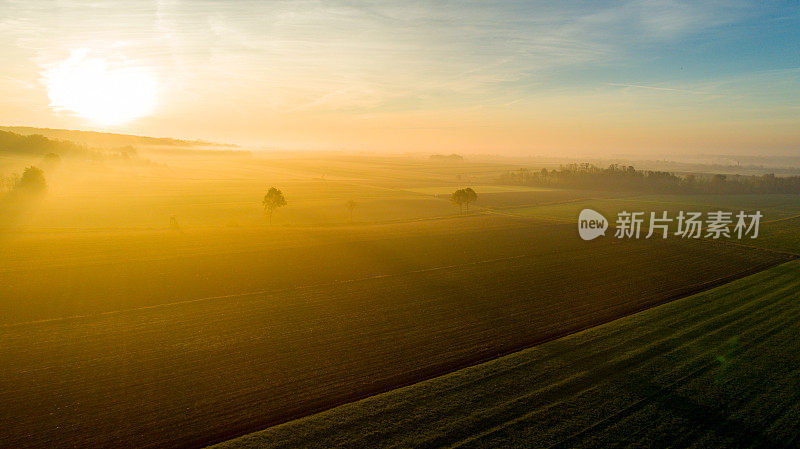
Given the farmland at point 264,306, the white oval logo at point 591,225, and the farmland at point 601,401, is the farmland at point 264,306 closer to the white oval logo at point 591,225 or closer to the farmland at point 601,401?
the farmland at point 601,401

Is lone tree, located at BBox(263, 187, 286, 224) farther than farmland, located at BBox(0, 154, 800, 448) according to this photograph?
Yes

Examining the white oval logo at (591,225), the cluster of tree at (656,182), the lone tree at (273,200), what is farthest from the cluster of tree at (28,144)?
the cluster of tree at (656,182)

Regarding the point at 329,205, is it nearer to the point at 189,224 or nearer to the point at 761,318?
the point at 189,224

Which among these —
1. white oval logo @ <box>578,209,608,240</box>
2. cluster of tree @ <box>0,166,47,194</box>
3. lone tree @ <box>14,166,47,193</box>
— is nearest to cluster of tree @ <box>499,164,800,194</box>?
white oval logo @ <box>578,209,608,240</box>

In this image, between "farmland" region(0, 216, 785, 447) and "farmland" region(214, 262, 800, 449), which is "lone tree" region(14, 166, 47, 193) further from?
"farmland" region(214, 262, 800, 449)

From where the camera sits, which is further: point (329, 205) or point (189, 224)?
point (329, 205)

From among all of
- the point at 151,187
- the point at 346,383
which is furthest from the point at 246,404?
the point at 151,187
